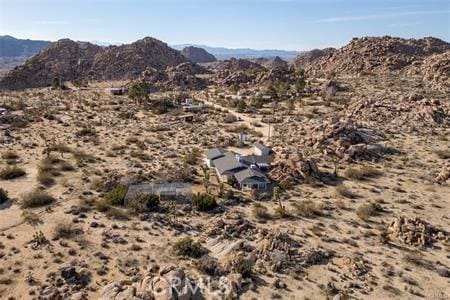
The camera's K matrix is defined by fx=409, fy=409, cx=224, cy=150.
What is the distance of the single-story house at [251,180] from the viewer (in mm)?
31859

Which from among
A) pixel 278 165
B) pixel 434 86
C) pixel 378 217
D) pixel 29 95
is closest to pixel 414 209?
pixel 378 217

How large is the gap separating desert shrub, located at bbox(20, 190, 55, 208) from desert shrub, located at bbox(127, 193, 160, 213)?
5.87 m

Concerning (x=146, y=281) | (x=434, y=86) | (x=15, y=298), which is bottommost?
(x=15, y=298)

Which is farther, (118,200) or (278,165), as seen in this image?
(278,165)

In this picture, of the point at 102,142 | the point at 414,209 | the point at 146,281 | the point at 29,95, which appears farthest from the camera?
the point at 29,95

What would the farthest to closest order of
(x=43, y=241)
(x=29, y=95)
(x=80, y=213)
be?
(x=29, y=95) → (x=80, y=213) → (x=43, y=241)

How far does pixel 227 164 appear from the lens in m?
34.7

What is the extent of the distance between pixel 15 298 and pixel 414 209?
83.6 ft

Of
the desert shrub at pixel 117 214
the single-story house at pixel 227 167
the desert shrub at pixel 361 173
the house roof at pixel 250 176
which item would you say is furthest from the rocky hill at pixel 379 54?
the desert shrub at pixel 117 214

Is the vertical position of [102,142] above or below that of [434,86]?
below

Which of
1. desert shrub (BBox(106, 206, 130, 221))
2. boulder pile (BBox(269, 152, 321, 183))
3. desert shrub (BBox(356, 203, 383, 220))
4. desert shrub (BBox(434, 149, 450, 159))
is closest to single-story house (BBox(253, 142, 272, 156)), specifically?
boulder pile (BBox(269, 152, 321, 183))

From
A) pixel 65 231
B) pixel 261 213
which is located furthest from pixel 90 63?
pixel 261 213

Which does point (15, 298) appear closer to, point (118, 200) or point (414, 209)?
point (118, 200)

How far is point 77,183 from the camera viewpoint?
1276 inches
